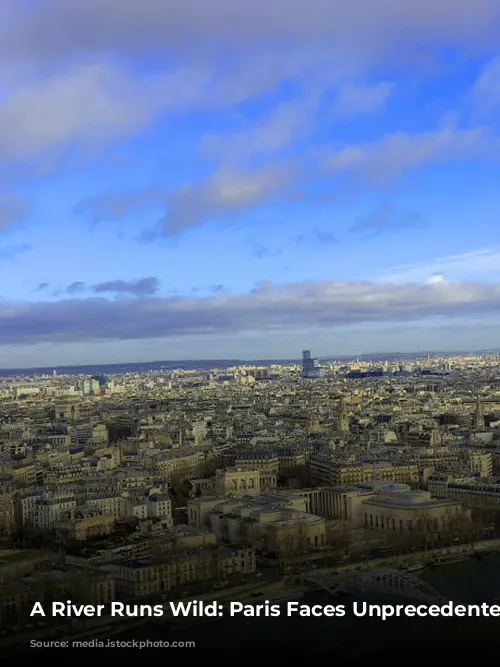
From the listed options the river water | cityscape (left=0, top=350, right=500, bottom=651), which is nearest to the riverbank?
cityscape (left=0, top=350, right=500, bottom=651)

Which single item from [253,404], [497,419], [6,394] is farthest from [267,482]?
[6,394]

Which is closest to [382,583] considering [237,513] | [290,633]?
[290,633]

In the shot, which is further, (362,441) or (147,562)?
(362,441)

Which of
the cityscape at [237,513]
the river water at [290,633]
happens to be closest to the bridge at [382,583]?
the cityscape at [237,513]

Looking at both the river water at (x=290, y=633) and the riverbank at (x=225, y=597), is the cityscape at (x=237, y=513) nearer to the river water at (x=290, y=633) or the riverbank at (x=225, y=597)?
the riverbank at (x=225, y=597)

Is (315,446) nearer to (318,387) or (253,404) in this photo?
(253,404)

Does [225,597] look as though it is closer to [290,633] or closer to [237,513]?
[290,633]

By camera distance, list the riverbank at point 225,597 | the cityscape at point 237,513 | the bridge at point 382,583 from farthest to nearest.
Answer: the cityscape at point 237,513
the bridge at point 382,583
the riverbank at point 225,597

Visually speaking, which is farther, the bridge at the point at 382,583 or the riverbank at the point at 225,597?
the bridge at the point at 382,583
